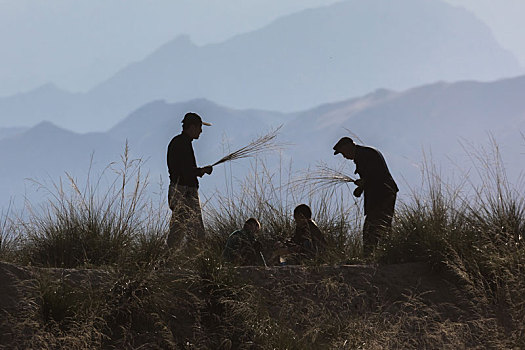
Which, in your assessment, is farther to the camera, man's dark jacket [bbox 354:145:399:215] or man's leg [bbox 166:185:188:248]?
man's dark jacket [bbox 354:145:399:215]

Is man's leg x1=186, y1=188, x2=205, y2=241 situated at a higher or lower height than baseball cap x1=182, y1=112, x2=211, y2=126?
lower

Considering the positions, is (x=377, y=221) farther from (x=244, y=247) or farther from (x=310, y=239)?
(x=244, y=247)

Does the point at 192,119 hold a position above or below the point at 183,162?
above

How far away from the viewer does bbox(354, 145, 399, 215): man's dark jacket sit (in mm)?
7750

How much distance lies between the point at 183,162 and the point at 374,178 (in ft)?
5.96

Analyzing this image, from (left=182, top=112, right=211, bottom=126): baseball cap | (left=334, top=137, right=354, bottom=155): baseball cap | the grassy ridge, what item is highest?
(left=182, top=112, right=211, bottom=126): baseball cap

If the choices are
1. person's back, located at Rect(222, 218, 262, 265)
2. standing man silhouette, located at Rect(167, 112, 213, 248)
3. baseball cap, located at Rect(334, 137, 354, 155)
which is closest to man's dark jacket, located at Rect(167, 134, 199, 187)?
standing man silhouette, located at Rect(167, 112, 213, 248)

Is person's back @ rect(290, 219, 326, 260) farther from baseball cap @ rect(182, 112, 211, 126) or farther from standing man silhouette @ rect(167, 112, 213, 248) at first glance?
baseball cap @ rect(182, 112, 211, 126)

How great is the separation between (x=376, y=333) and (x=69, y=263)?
122 inches

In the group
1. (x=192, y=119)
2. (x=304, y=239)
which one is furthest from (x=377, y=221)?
(x=192, y=119)

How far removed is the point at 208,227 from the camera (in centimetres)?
835

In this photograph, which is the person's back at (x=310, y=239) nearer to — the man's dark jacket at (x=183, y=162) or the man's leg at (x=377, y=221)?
the man's leg at (x=377, y=221)

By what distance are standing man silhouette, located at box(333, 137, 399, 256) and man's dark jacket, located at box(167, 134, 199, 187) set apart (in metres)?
1.39

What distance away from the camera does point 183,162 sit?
300 inches
